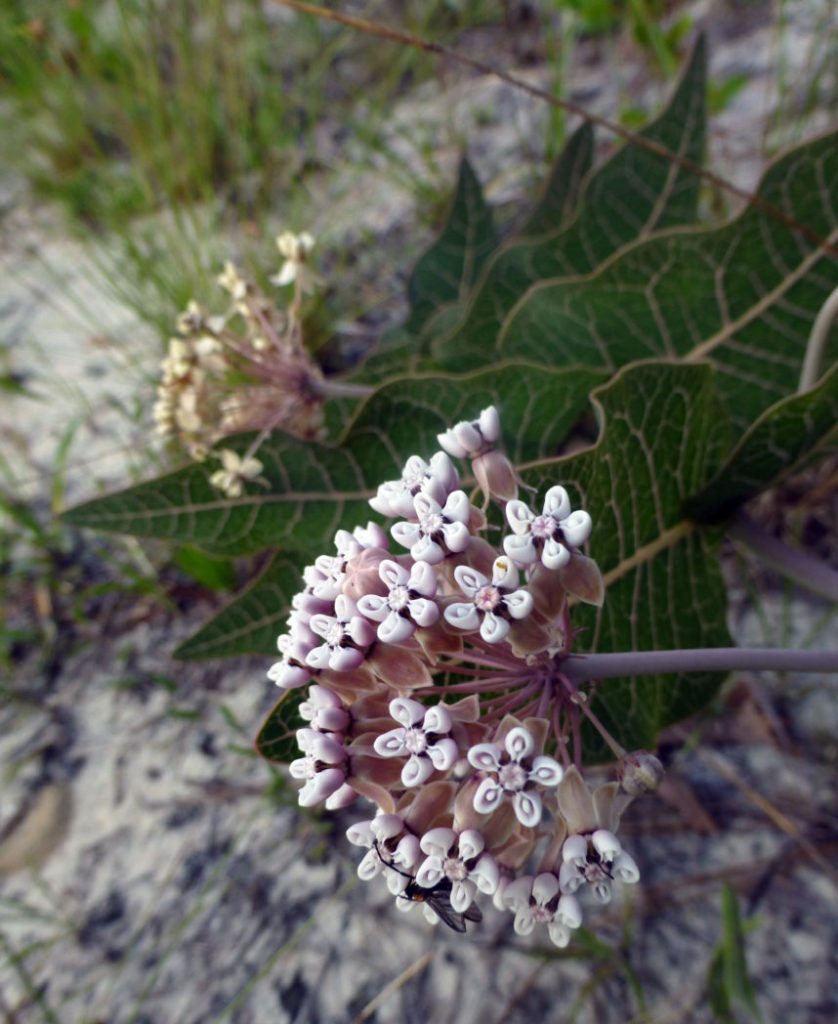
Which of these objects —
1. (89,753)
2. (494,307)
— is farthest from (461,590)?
(89,753)

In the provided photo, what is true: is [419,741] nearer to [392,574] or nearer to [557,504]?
[392,574]

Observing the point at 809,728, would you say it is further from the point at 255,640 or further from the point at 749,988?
the point at 255,640

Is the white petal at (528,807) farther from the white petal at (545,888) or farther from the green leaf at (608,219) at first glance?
the green leaf at (608,219)

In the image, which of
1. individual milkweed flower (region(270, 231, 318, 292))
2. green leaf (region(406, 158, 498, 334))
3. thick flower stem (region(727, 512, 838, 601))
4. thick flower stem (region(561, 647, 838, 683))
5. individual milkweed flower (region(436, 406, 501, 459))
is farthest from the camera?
green leaf (region(406, 158, 498, 334))

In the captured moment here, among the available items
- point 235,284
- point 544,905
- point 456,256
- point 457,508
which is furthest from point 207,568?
point 544,905

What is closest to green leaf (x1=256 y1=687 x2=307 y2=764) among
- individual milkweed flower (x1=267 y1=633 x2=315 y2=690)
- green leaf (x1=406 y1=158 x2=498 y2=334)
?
individual milkweed flower (x1=267 y1=633 x2=315 y2=690)

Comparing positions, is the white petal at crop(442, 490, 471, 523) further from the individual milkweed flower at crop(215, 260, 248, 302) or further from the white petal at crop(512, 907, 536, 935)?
the individual milkweed flower at crop(215, 260, 248, 302)
